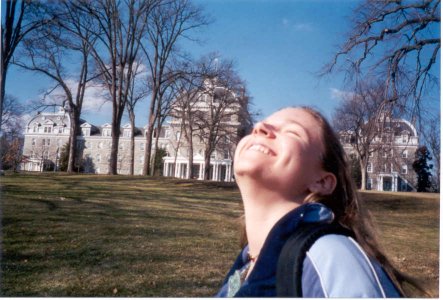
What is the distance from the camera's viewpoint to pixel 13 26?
1.56 metres

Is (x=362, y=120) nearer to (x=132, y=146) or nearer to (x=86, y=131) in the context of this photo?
(x=132, y=146)

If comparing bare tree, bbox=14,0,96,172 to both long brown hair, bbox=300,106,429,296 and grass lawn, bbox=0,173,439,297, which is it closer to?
grass lawn, bbox=0,173,439,297

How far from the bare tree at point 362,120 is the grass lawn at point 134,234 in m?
0.20

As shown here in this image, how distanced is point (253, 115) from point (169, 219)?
583 mm

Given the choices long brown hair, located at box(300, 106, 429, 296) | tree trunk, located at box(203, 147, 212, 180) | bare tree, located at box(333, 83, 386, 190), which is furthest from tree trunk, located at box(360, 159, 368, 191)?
long brown hair, located at box(300, 106, 429, 296)

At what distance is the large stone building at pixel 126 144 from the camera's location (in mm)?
1608

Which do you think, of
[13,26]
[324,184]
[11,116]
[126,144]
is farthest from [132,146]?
[324,184]

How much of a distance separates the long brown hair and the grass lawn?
81cm

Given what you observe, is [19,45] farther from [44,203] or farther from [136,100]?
→ [44,203]

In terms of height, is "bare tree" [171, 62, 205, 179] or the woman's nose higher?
"bare tree" [171, 62, 205, 179]

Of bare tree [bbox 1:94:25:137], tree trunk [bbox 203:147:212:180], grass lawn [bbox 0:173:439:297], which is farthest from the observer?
tree trunk [bbox 203:147:212:180]

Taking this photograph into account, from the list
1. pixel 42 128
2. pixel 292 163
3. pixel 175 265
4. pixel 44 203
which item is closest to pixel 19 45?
pixel 42 128

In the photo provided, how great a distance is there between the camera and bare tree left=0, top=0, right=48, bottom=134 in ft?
5.08

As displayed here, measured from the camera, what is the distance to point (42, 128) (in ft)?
5.27
